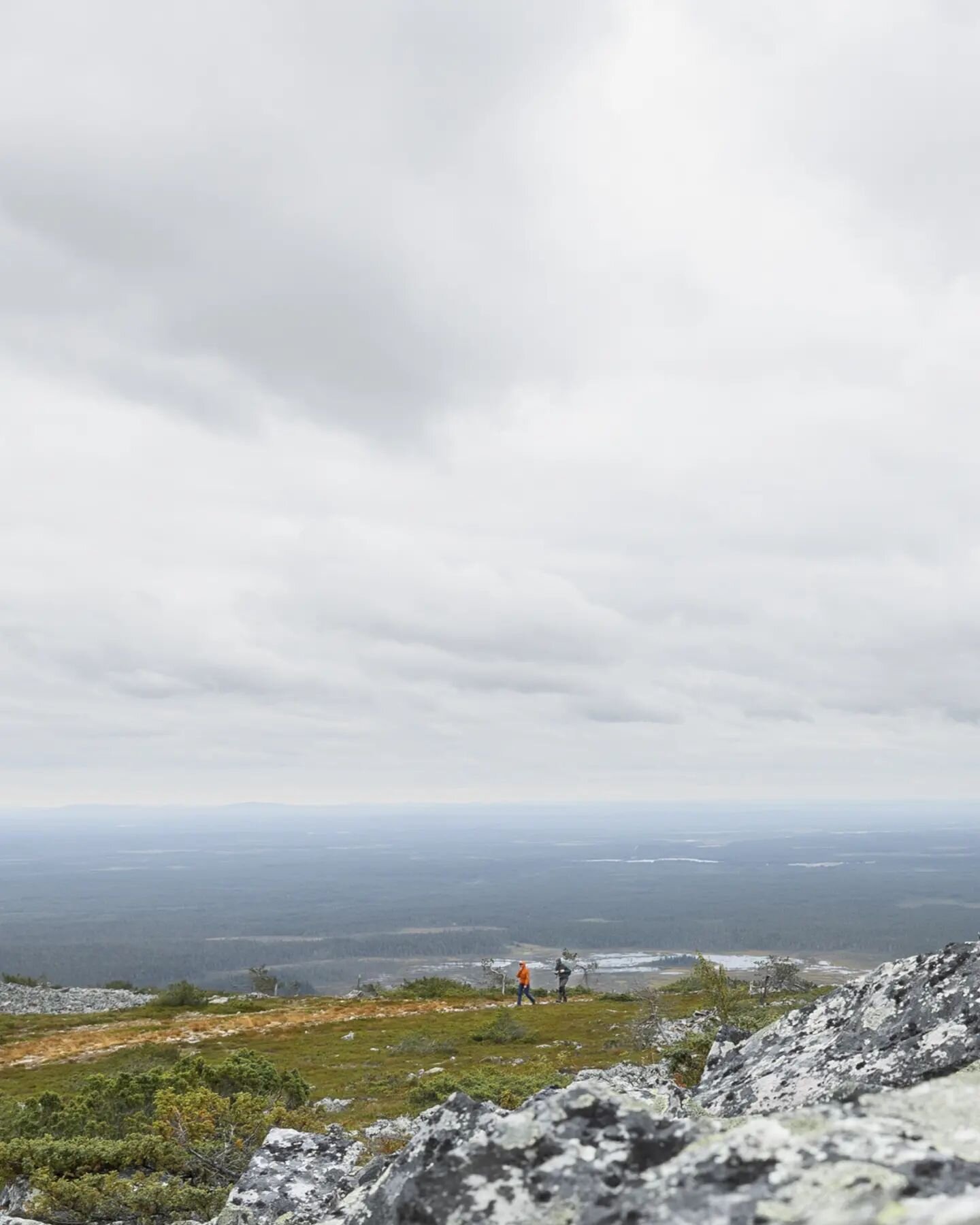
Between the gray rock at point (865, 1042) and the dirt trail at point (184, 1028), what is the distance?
35.6 meters

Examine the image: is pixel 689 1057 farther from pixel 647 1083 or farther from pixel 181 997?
pixel 181 997

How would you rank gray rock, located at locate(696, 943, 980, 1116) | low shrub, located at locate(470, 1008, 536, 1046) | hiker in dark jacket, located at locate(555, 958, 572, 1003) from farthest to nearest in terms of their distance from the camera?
hiker in dark jacket, located at locate(555, 958, 572, 1003)
low shrub, located at locate(470, 1008, 536, 1046)
gray rock, located at locate(696, 943, 980, 1116)

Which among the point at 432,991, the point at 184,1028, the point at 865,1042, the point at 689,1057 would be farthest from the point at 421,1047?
the point at 865,1042

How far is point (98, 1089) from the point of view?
1744 centimetres

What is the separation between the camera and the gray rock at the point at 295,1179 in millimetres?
8430

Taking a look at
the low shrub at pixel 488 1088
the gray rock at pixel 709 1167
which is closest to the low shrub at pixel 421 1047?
the low shrub at pixel 488 1088

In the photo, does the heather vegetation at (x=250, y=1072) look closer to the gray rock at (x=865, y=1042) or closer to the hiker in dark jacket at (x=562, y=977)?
the hiker in dark jacket at (x=562, y=977)

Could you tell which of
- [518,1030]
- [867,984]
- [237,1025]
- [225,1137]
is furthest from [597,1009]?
[867,984]

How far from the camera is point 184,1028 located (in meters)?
43.2

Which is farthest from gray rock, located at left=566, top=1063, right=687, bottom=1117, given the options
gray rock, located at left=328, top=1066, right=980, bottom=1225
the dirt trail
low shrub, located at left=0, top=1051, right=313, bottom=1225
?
the dirt trail

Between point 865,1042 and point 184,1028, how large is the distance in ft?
145

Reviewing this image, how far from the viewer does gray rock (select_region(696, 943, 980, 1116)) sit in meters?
6.94

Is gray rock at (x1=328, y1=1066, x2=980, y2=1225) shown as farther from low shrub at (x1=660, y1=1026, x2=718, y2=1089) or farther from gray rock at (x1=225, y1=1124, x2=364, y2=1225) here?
low shrub at (x1=660, y1=1026, x2=718, y2=1089)

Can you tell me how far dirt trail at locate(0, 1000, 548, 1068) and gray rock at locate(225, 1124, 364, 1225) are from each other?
3118 cm
